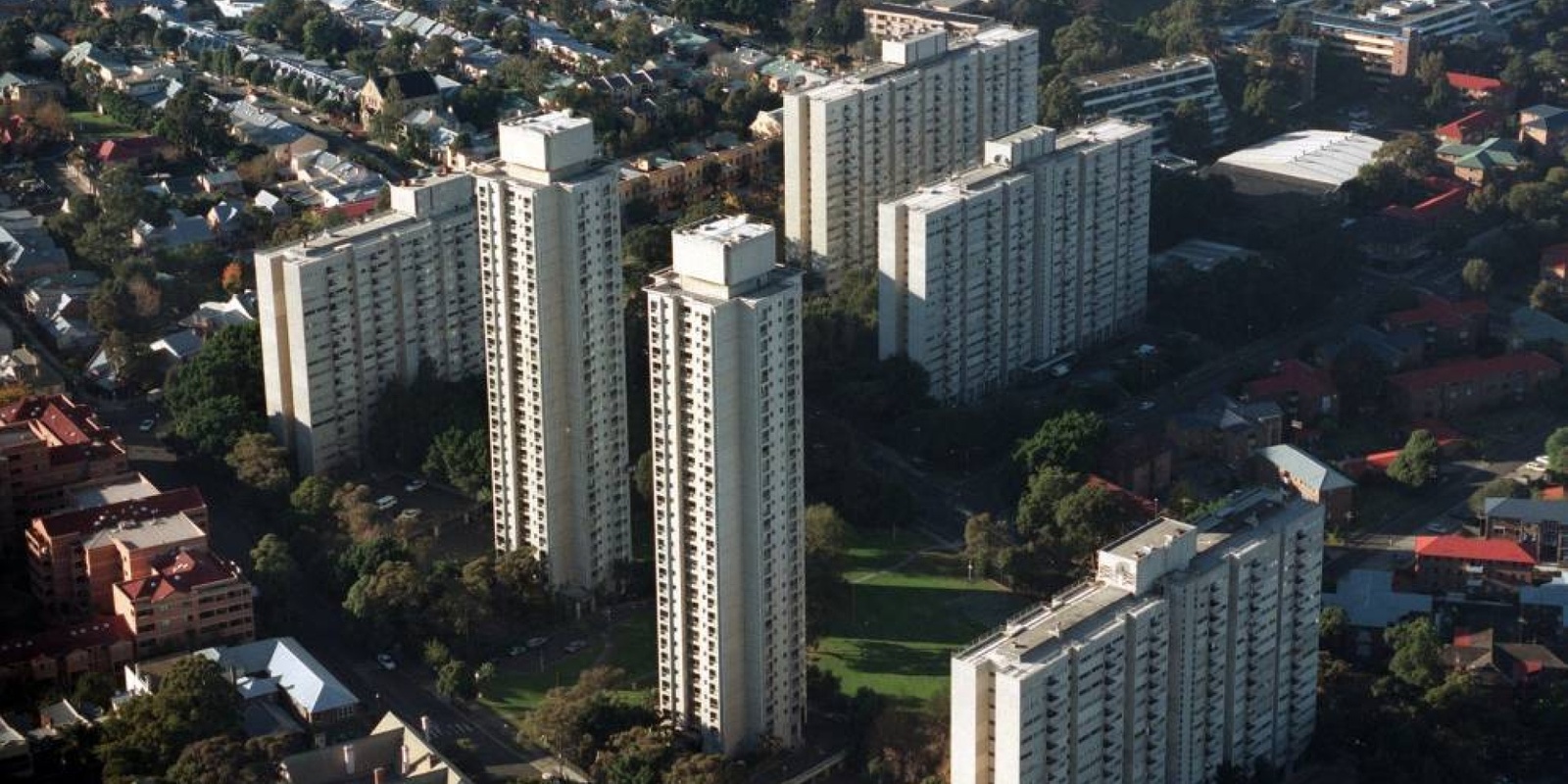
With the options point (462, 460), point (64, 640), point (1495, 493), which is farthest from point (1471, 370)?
point (64, 640)

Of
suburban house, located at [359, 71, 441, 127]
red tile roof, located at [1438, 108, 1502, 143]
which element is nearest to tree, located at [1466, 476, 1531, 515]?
red tile roof, located at [1438, 108, 1502, 143]

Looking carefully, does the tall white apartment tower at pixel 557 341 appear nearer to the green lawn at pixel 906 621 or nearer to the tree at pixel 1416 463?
the green lawn at pixel 906 621

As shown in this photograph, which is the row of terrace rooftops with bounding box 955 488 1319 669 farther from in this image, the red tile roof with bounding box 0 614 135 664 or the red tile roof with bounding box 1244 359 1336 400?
the red tile roof with bounding box 0 614 135 664

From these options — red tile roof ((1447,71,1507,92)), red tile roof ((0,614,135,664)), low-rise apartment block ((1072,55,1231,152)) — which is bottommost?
red tile roof ((0,614,135,664))

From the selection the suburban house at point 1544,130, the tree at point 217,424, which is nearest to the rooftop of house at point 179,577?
the tree at point 217,424

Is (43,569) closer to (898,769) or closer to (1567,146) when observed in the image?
(898,769)
